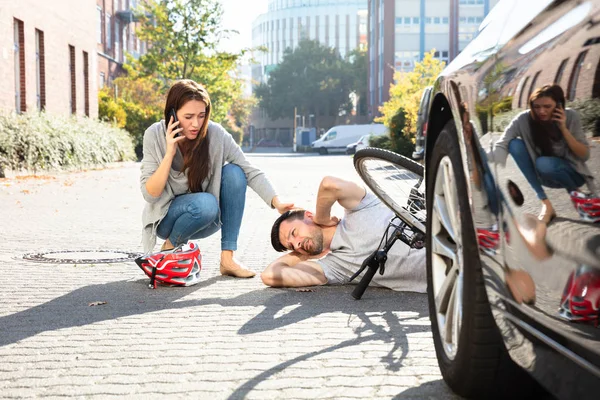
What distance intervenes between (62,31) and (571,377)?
32476 mm

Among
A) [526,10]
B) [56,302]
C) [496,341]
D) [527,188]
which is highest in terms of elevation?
[526,10]

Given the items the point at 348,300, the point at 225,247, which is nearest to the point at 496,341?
the point at 348,300

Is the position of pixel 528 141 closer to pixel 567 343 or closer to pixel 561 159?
pixel 561 159

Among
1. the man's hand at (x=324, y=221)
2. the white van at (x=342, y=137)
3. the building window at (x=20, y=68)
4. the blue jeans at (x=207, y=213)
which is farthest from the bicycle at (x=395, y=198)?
the white van at (x=342, y=137)

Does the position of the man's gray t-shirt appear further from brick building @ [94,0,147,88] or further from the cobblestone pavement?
brick building @ [94,0,147,88]

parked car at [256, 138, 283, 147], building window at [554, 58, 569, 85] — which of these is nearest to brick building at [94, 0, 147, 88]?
building window at [554, 58, 569, 85]

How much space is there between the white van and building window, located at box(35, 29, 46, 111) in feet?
121

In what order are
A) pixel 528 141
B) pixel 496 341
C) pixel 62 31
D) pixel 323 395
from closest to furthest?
pixel 528 141 → pixel 496 341 → pixel 323 395 → pixel 62 31

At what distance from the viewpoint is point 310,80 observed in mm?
108062

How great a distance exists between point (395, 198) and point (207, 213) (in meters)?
1.40

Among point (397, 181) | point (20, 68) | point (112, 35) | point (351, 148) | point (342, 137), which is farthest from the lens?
point (342, 137)

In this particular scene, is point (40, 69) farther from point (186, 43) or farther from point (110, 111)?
point (186, 43)

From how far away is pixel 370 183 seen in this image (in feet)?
19.6

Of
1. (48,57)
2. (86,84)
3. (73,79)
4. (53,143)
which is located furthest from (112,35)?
(53,143)
